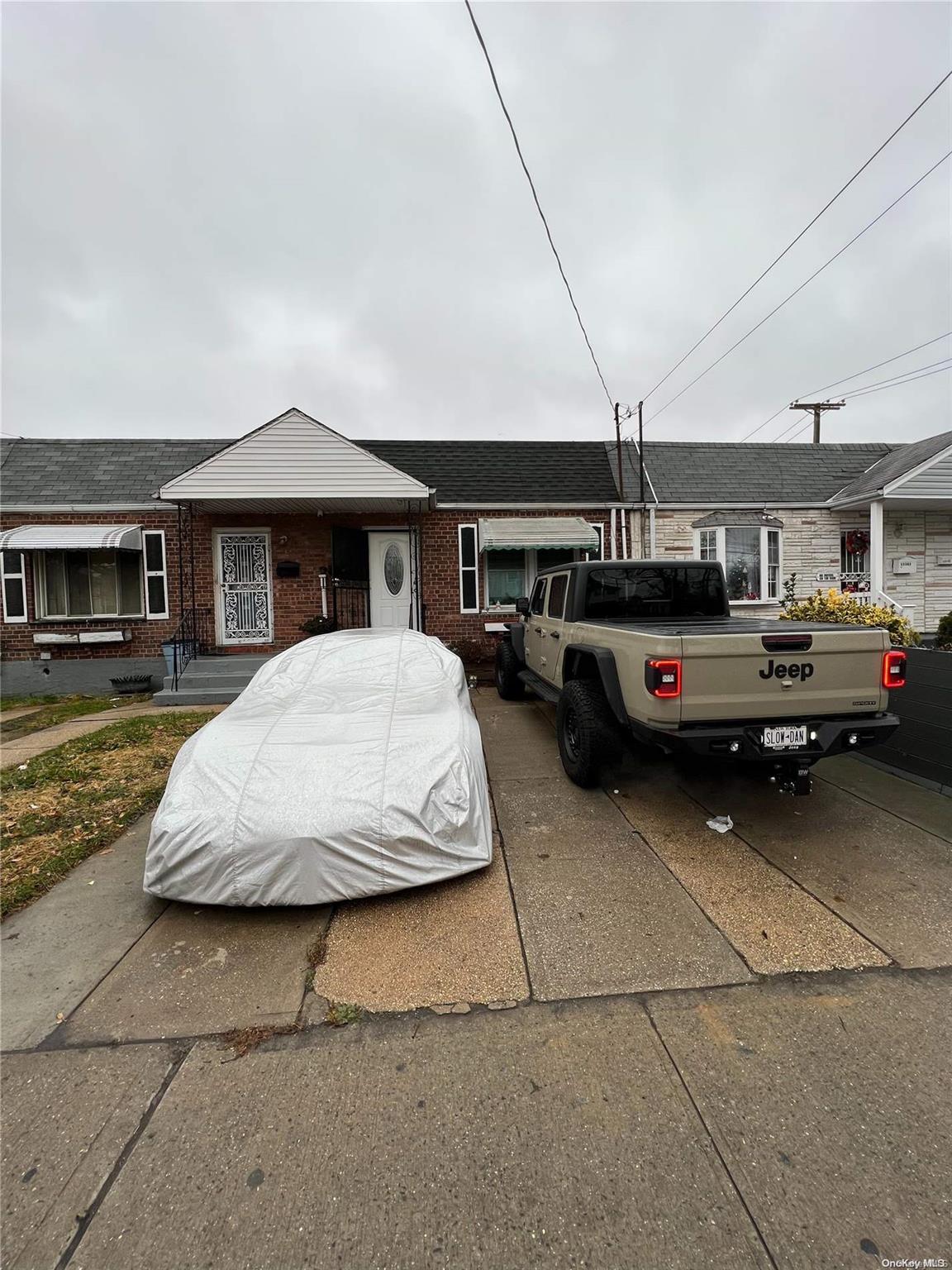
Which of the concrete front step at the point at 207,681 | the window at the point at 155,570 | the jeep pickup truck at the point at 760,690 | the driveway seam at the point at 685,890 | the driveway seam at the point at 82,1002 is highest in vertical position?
the window at the point at 155,570

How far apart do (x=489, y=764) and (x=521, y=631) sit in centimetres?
268

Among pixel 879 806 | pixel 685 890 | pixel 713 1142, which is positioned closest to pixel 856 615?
pixel 879 806

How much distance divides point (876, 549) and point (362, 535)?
9.64 meters

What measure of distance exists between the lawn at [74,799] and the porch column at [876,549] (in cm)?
1171

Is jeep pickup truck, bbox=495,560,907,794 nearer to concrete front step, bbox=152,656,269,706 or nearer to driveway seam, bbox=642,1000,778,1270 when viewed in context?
driveway seam, bbox=642,1000,778,1270

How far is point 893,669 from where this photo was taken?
3.72 meters

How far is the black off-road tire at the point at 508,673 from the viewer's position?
8.03 m

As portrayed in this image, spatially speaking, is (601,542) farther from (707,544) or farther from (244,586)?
(244,586)

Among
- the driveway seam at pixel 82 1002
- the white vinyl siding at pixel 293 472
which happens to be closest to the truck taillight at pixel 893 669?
the driveway seam at pixel 82 1002

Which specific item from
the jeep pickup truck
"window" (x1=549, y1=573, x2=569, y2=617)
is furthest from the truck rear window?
the jeep pickup truck

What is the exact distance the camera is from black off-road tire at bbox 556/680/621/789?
174 inches

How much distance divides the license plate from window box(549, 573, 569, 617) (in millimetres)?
2537

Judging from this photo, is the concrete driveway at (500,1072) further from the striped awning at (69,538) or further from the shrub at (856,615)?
the striped awning at (69,538)

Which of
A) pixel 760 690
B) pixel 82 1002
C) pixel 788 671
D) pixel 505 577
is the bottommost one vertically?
pixel 82 1002
